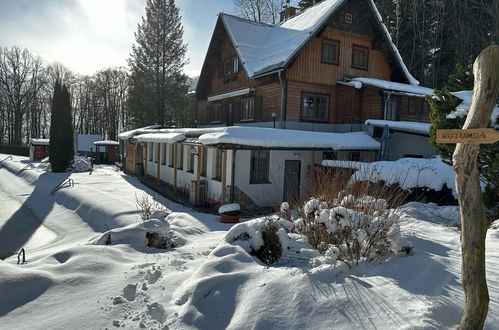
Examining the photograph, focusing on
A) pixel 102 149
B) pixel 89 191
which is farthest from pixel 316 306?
Result: pixel 102 149

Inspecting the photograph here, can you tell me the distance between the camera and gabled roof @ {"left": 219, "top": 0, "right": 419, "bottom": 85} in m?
16.8

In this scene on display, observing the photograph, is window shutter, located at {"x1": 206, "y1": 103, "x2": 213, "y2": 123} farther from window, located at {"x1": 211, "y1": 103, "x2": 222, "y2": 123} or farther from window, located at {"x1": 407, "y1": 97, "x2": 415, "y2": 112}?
window, located at {"x1": 407, "y1": 97, "x2": 415, "y2": 112}

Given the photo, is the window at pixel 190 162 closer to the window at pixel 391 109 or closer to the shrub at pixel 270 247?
the window at pixel 391 109

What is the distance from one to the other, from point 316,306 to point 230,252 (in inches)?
75.7

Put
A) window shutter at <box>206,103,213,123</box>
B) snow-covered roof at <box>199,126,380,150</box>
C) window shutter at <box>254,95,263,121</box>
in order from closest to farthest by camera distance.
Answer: snow-covered roof at <box>199,126,380,150</box>
window shutter at <box>254,95,263,121</box>
window shutter at <box>206,103,213,123</box>

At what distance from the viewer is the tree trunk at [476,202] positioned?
3.31 m

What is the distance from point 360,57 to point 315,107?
4.27 metres

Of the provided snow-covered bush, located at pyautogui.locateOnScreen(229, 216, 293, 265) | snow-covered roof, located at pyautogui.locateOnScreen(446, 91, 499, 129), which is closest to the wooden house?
snow-covered roof, located at pyautogui.locateOnScreen(446, 91, 499, 129)

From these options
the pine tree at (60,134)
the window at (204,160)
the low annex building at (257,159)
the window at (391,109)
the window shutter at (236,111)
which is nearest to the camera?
Result: the low annex building at (257,159)

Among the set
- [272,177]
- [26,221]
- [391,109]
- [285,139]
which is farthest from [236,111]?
[26,221]

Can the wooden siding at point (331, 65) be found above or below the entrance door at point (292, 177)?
above

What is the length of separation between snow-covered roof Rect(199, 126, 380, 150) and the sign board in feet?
28.4

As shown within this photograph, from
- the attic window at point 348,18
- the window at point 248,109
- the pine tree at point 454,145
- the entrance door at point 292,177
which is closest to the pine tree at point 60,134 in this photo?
the window at point 248,109

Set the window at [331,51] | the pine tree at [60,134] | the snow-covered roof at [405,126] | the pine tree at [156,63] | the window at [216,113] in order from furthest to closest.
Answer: the pine tree at [156,63]
the pine tree at [60,134]
the window at [216,113]
the window at [331,51]
the snow-covered roof at [405,126]
